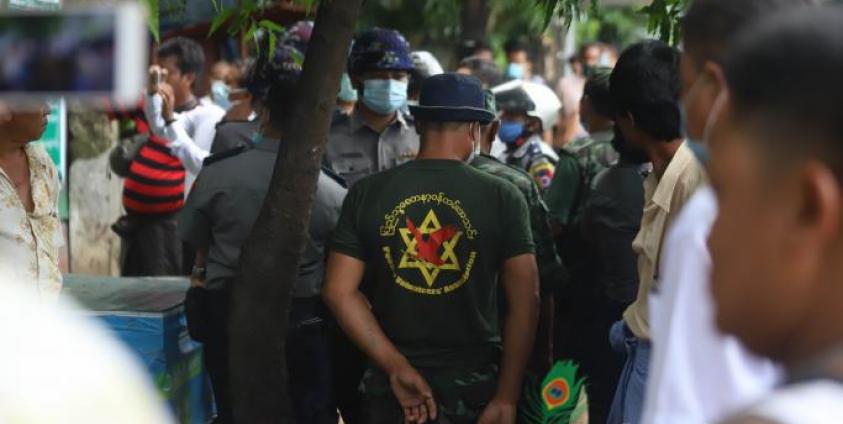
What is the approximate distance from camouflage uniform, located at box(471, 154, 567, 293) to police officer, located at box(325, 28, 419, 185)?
1.09 m

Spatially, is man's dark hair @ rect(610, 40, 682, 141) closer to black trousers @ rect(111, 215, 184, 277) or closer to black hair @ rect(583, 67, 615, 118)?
black hair @ rect(583, 67, 615, 118)

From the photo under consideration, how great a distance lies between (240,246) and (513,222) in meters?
1.11

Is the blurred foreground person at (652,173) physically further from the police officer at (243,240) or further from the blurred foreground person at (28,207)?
the blurred foreground person at (28,207)

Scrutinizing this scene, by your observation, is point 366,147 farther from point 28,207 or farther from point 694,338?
point 694,338

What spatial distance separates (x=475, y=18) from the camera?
1761cm

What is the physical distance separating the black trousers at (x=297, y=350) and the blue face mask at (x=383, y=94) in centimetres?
140

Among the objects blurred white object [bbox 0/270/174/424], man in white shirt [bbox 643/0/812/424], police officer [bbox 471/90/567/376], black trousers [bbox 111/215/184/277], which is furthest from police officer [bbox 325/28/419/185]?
blurred white object [bbox 0/270/174/424]

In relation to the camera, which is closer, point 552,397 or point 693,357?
point 693,357

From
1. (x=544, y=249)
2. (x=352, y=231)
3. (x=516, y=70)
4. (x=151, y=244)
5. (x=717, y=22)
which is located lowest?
(x=151, y=244)

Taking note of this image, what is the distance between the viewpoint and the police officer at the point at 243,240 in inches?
206

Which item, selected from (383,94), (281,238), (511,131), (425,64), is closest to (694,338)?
(281,238)

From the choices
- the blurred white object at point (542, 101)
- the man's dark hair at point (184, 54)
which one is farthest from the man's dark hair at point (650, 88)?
the man's dark hair at point (184, 54)

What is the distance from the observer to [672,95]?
4402mm

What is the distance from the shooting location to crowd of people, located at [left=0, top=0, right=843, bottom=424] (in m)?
1.44
